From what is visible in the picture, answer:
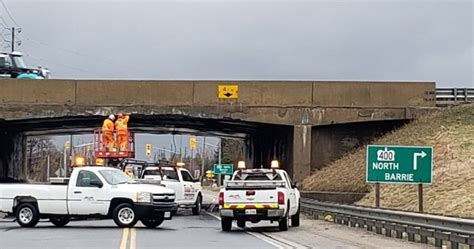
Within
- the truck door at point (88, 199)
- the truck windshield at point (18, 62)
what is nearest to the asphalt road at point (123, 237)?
the truck door at point (88, 199)

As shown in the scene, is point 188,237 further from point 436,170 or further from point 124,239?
point 436,170

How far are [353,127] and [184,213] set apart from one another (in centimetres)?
1015

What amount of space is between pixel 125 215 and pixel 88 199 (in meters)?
1.11

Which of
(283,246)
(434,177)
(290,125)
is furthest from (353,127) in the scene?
(283,246)

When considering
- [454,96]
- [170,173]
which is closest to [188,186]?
[170,173]

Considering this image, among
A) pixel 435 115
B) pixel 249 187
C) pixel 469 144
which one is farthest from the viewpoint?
pixel 435 115

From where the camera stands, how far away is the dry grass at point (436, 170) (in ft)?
91.6

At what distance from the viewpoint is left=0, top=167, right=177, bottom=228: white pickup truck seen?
22.7 meters

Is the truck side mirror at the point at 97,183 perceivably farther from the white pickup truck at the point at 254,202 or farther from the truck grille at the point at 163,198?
the white pickup truck at the point at 254,202

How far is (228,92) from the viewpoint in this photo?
38719 mm

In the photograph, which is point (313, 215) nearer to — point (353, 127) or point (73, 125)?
point (353, 127)

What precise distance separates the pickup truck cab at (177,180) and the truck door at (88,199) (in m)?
7.43

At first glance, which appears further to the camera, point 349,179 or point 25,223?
point 349,179

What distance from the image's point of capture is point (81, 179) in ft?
76.2
